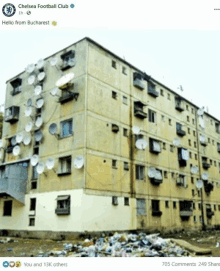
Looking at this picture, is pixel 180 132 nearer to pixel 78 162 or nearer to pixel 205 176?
pixel 205 176

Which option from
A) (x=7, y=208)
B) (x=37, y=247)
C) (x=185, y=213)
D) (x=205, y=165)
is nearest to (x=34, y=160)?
(x=7, y=208)

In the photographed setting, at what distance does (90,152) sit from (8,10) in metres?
12.1

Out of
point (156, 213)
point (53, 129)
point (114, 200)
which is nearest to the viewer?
point (114, 200)

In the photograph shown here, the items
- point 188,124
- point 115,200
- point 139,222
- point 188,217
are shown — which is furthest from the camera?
point 188,124

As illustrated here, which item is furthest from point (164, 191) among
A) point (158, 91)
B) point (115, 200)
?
point (158, 91)

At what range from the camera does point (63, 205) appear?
19594mm

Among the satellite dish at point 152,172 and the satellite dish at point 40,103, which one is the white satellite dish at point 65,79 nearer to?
the satellite dish at point 40,103

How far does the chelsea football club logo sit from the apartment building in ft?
37.2

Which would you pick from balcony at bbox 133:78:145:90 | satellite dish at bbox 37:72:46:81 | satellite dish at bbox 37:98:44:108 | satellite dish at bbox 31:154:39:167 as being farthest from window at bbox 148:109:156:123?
satellite dish at bbox 31:154:39:167

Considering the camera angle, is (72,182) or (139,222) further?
(139,222)

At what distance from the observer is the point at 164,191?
26172 millimetres

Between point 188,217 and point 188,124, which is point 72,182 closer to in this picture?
point 188,217

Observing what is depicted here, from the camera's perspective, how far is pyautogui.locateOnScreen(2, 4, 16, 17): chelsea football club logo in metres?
9.16
